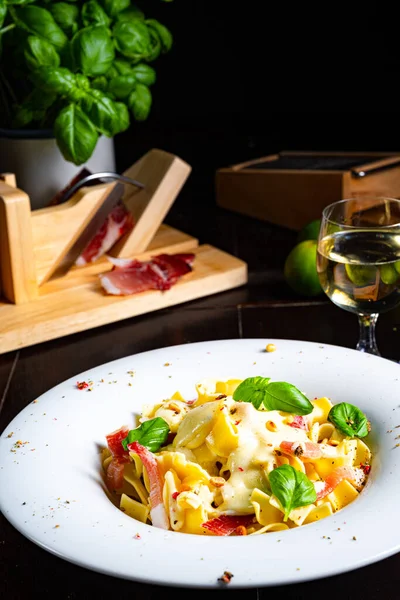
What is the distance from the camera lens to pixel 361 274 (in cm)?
139

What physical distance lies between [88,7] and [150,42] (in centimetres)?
23

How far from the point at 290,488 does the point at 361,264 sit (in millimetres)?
537

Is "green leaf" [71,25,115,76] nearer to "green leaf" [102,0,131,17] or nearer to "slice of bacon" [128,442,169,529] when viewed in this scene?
"green leaf" [102,0,131,17]

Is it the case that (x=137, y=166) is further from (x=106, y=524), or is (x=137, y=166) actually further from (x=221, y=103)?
(x=106, y=524)

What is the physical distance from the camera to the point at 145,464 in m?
1.05

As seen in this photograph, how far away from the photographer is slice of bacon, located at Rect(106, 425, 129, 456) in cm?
112

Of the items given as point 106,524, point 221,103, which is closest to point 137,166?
point 221,103

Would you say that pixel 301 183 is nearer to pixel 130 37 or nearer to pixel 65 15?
pixel 130 37

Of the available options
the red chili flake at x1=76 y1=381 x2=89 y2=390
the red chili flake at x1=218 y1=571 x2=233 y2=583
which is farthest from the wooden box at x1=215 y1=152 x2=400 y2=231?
the red chili flake at x1=218 y1=571 x2=233 y2=583

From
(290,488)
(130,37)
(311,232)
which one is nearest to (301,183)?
(311,232)

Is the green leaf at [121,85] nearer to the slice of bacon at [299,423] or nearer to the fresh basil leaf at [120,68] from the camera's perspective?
the fresh basil leaf at [120,68]

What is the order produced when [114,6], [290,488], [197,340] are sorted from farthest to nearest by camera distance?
[114,6] → [197,340] → [290,488]

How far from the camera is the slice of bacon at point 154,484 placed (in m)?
1.00

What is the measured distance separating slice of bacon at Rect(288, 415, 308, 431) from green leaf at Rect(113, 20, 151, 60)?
1277 millimetres
